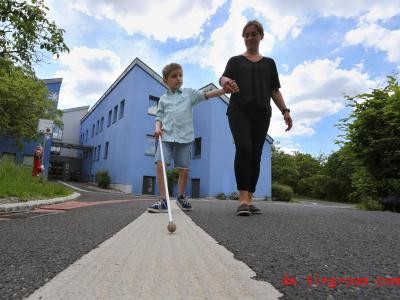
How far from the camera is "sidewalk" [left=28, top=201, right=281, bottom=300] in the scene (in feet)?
3.59

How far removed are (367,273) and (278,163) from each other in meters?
49.5

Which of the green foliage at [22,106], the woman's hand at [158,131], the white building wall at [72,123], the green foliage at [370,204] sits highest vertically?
the white building wall at [72,123]

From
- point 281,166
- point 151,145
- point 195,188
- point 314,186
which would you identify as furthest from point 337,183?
point 151,145

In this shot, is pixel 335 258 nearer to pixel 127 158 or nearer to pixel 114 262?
pixel 114 262

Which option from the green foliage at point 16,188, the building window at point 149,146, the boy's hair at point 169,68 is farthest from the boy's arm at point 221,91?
the building window at point 149,146

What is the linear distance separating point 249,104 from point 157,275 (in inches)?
118

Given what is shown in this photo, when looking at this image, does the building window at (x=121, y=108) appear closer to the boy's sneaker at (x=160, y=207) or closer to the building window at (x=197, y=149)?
the building window at (x=197, y=149)

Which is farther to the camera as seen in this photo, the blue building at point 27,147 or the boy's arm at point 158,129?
the blue building at point 27,147

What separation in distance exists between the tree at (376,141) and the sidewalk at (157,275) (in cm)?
657

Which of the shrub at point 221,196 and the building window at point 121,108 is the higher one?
the building window at point 121,108

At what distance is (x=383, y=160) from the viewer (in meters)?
7.43

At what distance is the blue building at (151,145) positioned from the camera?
22.8 metres

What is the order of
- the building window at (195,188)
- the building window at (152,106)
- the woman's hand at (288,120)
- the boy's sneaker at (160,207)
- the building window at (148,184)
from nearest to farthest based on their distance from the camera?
1. the boy's sneaker at (160,207)
2. the woman's hand at (288,120)
3. the building window at (195,188)
4. the building window at (148,184)
5. the building window at (152,106)

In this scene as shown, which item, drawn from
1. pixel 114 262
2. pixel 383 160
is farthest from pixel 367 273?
pixel 383 160
